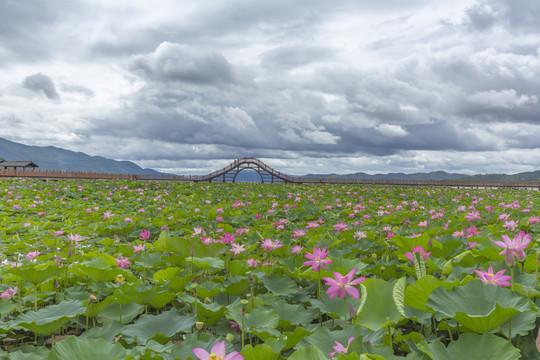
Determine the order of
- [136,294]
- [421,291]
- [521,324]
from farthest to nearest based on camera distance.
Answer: [136,294] < [421,291] < [521,324]

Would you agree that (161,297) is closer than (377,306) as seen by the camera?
No

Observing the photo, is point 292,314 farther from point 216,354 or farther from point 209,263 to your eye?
point 216,354


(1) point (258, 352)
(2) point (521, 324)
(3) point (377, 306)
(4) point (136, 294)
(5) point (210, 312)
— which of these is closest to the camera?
(1) point (258, 352)

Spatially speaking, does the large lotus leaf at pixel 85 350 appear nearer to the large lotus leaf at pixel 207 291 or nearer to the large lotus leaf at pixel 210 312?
the large lotus leaf at pixel 210 312

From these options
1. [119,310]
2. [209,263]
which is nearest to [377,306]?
[209,263]

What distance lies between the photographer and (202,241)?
316cm

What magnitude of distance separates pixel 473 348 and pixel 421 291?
1.11 ft

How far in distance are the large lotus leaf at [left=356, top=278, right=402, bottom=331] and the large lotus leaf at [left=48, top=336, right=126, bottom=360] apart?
1110 millimetres

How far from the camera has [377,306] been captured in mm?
1683

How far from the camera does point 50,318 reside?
204cm

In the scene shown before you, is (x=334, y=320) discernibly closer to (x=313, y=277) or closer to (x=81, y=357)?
(x=313, y=277)

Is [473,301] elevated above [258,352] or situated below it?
above

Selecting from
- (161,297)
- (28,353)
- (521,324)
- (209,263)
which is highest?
(521,324)

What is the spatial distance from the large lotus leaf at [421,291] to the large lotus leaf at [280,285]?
1.02 metres
